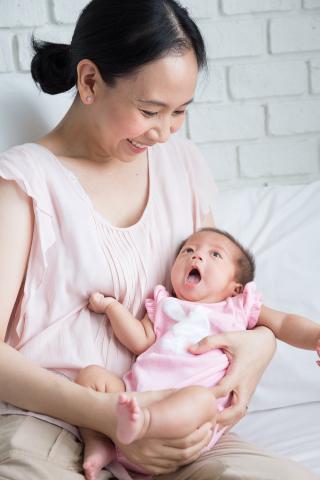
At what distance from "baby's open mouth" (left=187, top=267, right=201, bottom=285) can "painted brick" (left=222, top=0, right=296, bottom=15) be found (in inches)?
34.9

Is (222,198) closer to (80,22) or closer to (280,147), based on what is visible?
(280,147)

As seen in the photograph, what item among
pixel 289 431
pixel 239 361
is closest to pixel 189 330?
pixel 239 361

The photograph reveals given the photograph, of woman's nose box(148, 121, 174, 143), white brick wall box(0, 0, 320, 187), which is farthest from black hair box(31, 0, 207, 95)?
white brick wall box(0, 0, 320, 187)

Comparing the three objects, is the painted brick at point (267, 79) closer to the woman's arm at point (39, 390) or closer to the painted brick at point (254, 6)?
the painted brick at point (254, 6)

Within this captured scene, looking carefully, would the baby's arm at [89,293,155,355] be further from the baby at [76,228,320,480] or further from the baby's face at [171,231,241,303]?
the baby's face at [171,231,241,303]

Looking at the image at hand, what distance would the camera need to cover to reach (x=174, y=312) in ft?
4.47

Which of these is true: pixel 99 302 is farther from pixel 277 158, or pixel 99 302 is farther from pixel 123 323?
pixel 277 158

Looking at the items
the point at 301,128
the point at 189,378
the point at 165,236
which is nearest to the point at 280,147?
the point at 301,128

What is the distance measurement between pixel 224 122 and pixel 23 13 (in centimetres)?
61

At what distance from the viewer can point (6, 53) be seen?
6.40ft

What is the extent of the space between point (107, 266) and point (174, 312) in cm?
15

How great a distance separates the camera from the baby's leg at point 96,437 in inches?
46.3

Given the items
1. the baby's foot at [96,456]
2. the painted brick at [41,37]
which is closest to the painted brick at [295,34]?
the painted brick at [41,37]

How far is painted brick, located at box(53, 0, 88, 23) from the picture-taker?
1.93 m
